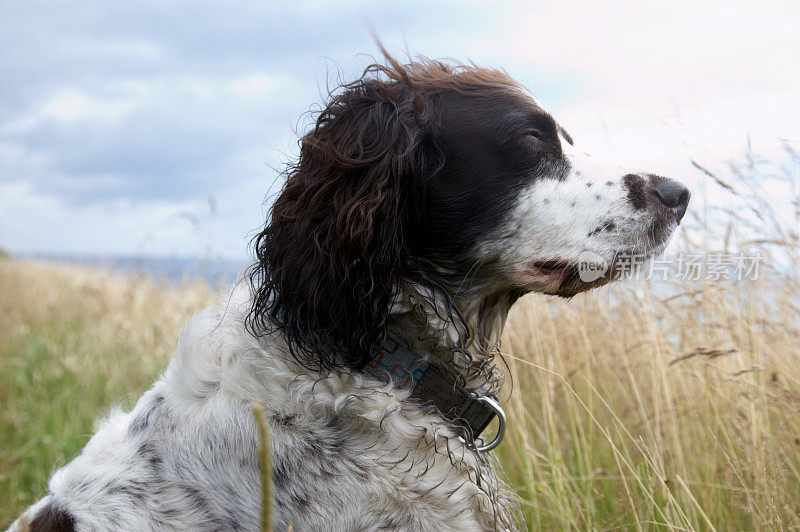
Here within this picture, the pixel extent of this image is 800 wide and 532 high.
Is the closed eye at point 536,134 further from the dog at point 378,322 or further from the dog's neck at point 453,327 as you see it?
the dog's neck at point 453,327

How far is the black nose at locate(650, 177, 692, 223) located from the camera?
2436 millimetres

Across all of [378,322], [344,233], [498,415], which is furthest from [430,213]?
[498,415]

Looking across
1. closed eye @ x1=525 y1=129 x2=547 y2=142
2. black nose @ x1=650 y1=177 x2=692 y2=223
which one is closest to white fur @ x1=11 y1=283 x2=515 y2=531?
closed eye @ x1=525 y1=129 x2=547 y2=142

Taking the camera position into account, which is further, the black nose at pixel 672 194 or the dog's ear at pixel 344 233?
the black nose at pixel 672 194

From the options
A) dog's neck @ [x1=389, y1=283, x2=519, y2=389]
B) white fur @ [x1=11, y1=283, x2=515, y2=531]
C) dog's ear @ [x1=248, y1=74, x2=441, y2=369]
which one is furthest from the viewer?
dog's neck @ [x1=389, y1=283, x2=519, y2=389]

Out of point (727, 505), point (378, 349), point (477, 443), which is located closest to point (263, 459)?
point (378, 349)

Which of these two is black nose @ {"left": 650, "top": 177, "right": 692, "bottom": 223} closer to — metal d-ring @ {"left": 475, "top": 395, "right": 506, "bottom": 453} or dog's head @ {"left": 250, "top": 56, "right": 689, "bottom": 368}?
dog's head @ {"left": 250, "top": 56, "right": 689, "bottom": 368}

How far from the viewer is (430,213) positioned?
237cm

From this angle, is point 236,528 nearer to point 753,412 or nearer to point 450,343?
point 450,343

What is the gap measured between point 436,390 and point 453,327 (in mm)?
228

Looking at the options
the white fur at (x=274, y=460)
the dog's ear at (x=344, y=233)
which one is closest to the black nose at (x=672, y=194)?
the dog's ear at (x=344, y=233)

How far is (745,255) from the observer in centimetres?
364

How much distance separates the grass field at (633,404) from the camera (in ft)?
9.14

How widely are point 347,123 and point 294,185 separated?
292mm
